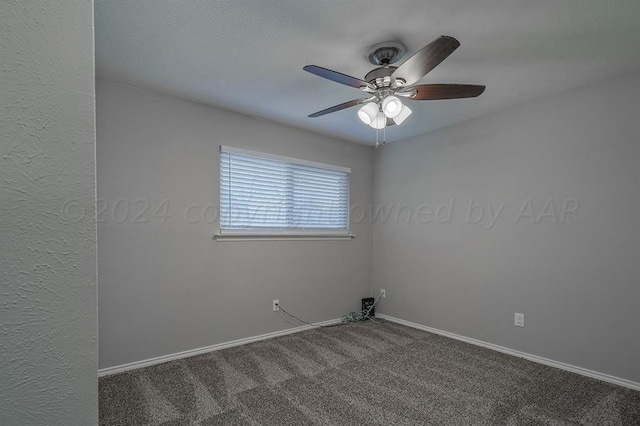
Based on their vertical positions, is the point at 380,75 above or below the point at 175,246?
above

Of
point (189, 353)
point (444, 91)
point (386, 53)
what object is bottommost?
point (189, 353)

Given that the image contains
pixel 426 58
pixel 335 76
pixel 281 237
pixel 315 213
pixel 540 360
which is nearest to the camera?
pixel 426 58

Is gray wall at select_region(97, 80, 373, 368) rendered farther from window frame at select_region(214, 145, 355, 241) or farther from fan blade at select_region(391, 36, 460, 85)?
fan blade at select_region(391, 36, 460, 85)

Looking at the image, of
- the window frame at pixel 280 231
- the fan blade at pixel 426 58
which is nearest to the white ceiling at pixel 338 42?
the fan blade at pixel 426 58

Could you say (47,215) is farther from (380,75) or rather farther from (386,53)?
(386,53)

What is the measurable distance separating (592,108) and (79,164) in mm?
3412

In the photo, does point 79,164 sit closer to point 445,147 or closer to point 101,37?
point 101,37

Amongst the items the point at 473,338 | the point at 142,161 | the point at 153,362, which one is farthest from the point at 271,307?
the point at 473,338

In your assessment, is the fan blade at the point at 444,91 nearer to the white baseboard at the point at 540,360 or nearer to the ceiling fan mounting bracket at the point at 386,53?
the ceiling fan mounting bracket at the point at 386,53

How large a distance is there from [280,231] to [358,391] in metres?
1.81

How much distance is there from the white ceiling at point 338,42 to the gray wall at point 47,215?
138 centimetres

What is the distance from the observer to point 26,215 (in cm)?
53

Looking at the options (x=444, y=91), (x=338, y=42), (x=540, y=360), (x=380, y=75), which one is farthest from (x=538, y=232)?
(x=338, y=42)

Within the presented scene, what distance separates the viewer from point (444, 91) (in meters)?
1.99
